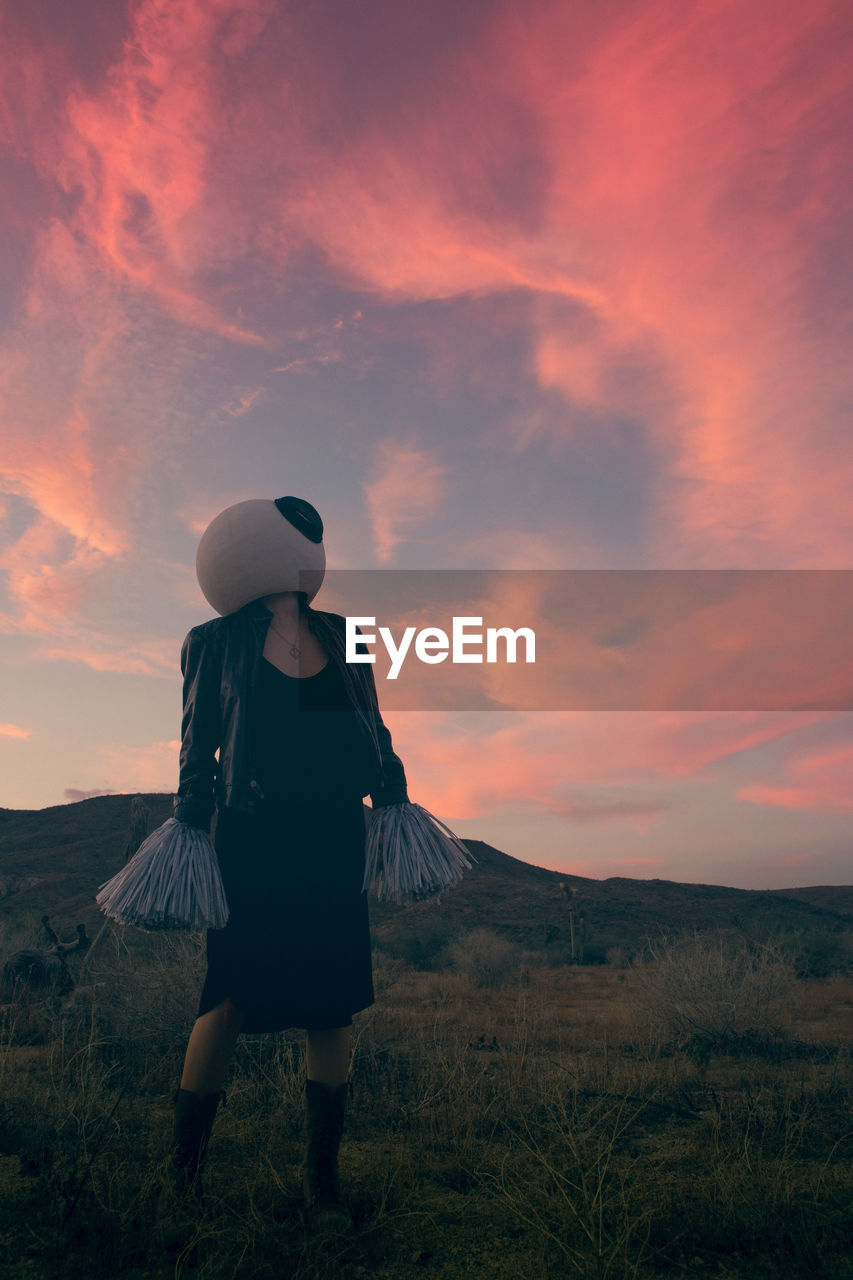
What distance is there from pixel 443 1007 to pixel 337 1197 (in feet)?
21.8

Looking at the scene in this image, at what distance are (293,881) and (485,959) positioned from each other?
12.3 meters

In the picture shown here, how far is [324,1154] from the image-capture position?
89.0 inches

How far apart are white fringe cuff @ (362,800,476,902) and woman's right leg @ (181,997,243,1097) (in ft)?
1.97

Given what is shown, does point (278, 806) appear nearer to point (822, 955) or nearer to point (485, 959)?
point (485, 959)

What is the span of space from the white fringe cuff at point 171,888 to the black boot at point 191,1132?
52 cm

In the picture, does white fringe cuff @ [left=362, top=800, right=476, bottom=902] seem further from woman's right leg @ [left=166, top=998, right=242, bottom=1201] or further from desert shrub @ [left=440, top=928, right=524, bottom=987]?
desert shrub @ [left=440, top=928, right=524, bottom=987]

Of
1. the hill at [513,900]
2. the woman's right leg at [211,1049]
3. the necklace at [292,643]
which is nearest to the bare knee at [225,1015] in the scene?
the woman's right leg at [211,1049]

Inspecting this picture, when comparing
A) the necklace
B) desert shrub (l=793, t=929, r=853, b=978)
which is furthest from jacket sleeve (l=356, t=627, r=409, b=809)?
desert shrub (l=793, t=929, r=853, b=978)

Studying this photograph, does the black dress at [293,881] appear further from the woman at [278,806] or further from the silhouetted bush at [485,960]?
the silhouetted bush at [485,960]

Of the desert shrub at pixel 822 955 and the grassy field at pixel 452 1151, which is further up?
the grassy field at pixel 452 1151

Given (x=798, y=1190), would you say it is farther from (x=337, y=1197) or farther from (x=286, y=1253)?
(x=286, y=1253)

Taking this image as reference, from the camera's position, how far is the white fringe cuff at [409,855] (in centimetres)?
259

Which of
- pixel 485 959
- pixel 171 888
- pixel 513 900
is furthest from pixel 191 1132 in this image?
pixel 513 900

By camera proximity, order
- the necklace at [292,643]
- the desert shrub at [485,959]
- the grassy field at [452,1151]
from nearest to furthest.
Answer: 1. the grassy field at [452,1151]
2. the necklace at [292,643]
3. the desert shrub at [485,959]
